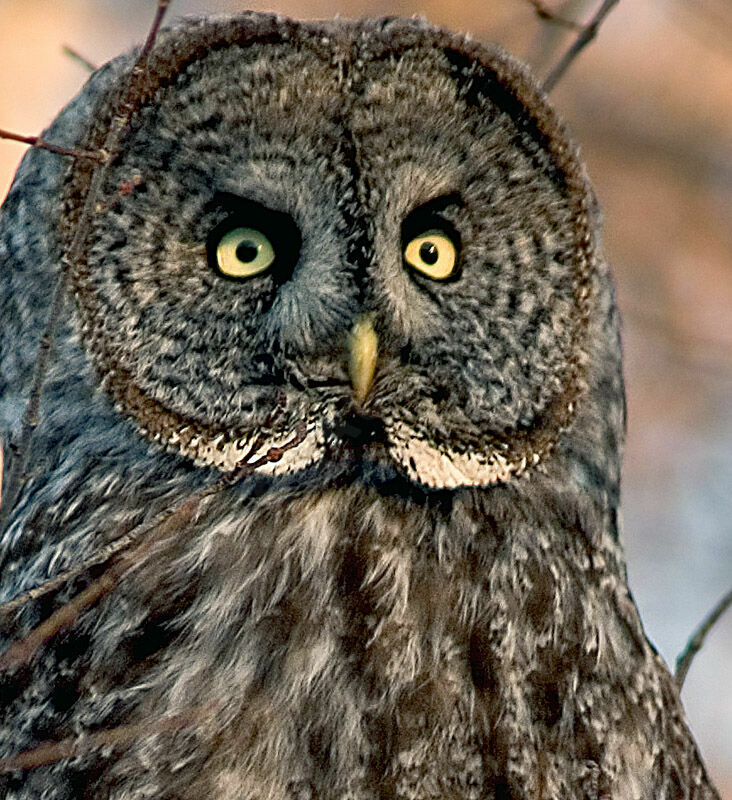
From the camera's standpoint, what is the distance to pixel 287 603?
269 centimetres

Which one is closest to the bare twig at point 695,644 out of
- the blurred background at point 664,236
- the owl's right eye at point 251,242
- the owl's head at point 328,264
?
the owl's head at point 328,264

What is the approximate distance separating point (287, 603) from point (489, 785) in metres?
0.47

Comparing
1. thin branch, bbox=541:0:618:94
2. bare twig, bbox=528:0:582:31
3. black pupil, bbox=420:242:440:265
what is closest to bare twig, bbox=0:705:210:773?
black pupil, bbox=420:242:440:265

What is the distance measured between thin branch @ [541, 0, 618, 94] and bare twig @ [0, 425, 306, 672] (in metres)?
0.89

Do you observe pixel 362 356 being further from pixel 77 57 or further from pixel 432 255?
pixel 77 57

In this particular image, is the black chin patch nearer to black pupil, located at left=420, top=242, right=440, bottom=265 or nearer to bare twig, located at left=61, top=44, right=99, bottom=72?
black pupil, located at left=420, top=242, right=440, bottom=265

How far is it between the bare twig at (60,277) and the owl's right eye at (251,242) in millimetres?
230

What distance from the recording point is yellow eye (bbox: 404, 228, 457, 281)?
9.21ft

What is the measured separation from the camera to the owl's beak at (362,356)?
2.67 meters

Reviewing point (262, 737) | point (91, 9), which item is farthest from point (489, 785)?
point (91, 9)

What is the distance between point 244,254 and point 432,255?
1.16 feet

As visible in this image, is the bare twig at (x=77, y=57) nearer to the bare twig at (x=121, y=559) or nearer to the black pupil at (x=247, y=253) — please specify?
the black pupil at (x=247, y=253)

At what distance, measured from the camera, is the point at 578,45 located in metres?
2.98

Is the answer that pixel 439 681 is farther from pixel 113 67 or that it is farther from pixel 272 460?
pixel 113 67
